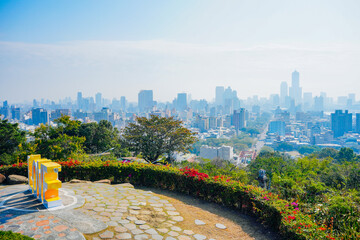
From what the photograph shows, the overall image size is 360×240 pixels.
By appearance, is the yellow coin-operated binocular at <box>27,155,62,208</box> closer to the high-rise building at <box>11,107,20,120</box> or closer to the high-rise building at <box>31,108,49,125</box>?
the high-rise building at <box>31,108,49,125</box>

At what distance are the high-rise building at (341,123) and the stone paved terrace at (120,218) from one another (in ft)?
337

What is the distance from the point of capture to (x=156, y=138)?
12.5 metres

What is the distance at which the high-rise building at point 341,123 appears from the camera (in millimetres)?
91062

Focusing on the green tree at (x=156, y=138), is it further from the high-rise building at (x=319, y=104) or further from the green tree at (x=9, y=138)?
the high-rise building at (x=319, y=104)

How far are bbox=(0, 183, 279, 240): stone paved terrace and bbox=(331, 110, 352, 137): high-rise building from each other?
103 metres

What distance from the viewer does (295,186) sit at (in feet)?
15.3

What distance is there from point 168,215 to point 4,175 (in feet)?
15.9

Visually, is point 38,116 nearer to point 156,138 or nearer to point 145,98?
point 145,98

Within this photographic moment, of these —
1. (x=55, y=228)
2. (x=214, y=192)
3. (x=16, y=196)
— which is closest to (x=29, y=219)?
(x=55, y=228)

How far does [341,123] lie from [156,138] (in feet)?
324

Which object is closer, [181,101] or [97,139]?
[97,139]

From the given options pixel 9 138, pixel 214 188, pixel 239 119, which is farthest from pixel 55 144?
pixel 239 119

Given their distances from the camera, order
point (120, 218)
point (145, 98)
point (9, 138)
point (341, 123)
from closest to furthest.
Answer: point (120, 218)
point (9, 138)
point (341, 123)
point (145, 98)

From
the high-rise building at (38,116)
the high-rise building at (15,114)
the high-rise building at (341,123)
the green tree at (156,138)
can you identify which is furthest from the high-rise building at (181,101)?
the green tree at (156,138)
